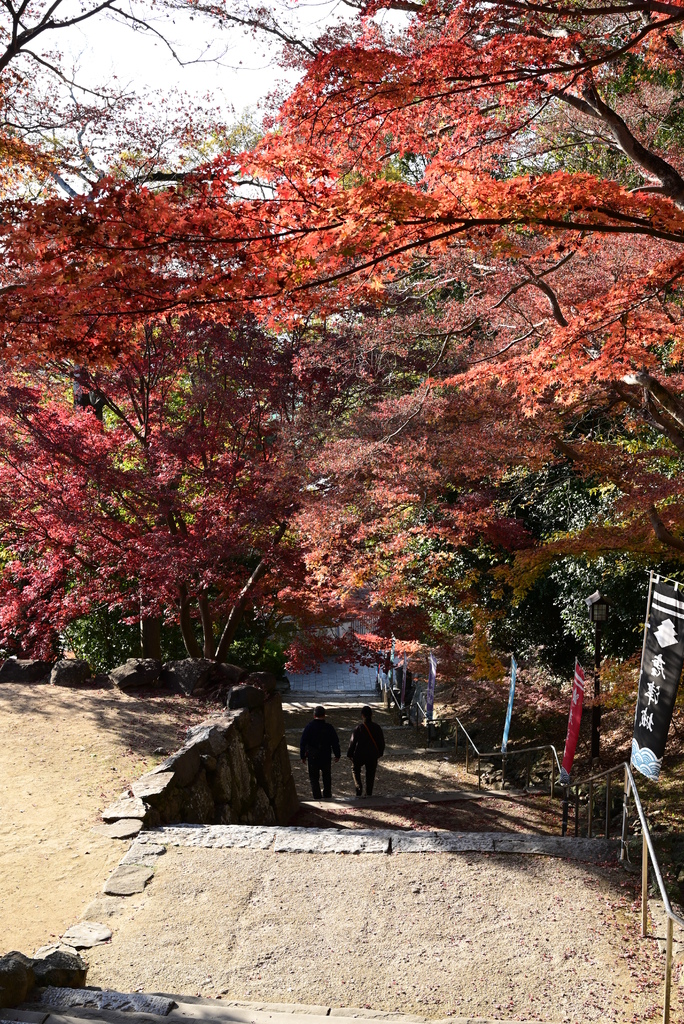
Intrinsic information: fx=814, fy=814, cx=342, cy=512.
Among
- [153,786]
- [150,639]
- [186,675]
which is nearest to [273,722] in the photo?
[186,675]

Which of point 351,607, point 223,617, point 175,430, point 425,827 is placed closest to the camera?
point 425,827

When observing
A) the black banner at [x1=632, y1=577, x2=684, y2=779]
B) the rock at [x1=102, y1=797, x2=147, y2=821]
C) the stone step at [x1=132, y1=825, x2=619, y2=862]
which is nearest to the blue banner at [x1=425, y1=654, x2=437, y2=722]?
the stone step at [x1=132, y1=825, x2=619, y2=862]

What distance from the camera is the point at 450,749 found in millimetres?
14109

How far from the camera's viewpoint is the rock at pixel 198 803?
780 centimetres

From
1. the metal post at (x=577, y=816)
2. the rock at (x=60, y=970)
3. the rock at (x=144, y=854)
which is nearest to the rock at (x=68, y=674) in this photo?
the rock at (x=144, y=854)

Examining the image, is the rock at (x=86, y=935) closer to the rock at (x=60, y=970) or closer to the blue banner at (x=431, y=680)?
the rock at (x=60, y=970)

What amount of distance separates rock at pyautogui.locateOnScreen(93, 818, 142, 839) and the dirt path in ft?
0.25

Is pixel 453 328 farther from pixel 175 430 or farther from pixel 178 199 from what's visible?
pixel 178 199

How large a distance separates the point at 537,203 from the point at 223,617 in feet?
39.3

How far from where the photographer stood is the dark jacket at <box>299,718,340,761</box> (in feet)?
31.9

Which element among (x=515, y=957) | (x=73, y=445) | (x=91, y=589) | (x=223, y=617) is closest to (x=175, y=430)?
(x=73, y=445)

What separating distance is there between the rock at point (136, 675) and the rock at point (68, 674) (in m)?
0.44

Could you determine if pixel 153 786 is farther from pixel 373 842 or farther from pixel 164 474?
pixel 164 474

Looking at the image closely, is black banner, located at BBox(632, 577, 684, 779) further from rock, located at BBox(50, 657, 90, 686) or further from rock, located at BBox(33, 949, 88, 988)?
rock, located at BBox(50, 657, 90, 686)
